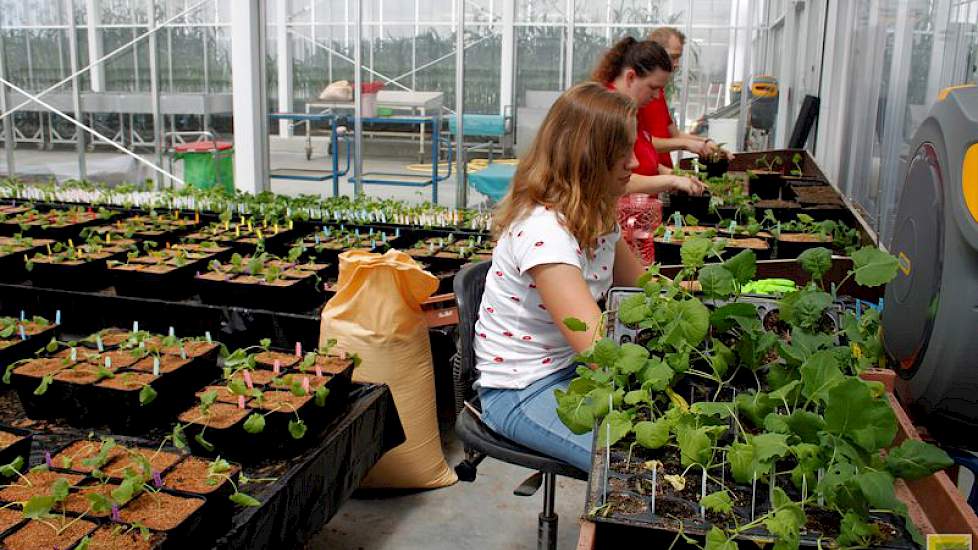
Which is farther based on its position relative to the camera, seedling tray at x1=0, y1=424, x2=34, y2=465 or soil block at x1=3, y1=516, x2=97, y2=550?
seedling tray at x1=0, y1=424, x2=34, y2=465

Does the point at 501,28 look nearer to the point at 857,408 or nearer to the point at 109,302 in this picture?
the point at 109,302

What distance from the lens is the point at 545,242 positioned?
1.72 metres

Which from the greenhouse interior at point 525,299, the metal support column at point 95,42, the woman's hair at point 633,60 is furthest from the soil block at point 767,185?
the metal support column at point 95,42

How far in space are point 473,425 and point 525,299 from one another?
30 centimetres

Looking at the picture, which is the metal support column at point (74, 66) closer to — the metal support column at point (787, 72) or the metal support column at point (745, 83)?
the metal support column at point (745, 83)

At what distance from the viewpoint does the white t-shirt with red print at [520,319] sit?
5.80 ft

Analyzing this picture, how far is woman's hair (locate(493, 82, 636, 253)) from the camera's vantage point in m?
1.81

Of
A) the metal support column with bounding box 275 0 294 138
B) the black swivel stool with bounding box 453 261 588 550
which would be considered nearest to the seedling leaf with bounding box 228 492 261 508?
the black swivel stool with bounding box 453 261 588 550

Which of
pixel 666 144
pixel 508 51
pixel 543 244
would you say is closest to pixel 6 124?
pixel 508 51

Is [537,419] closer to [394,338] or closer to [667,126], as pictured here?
[394,338]

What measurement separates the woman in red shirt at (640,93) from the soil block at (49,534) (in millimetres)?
1783

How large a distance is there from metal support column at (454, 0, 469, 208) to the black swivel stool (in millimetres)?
4232

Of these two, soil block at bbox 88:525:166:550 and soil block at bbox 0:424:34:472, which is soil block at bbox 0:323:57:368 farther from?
soil block at bbox 88:525:166:550

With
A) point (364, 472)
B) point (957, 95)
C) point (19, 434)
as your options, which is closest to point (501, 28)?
point (364, 472)
